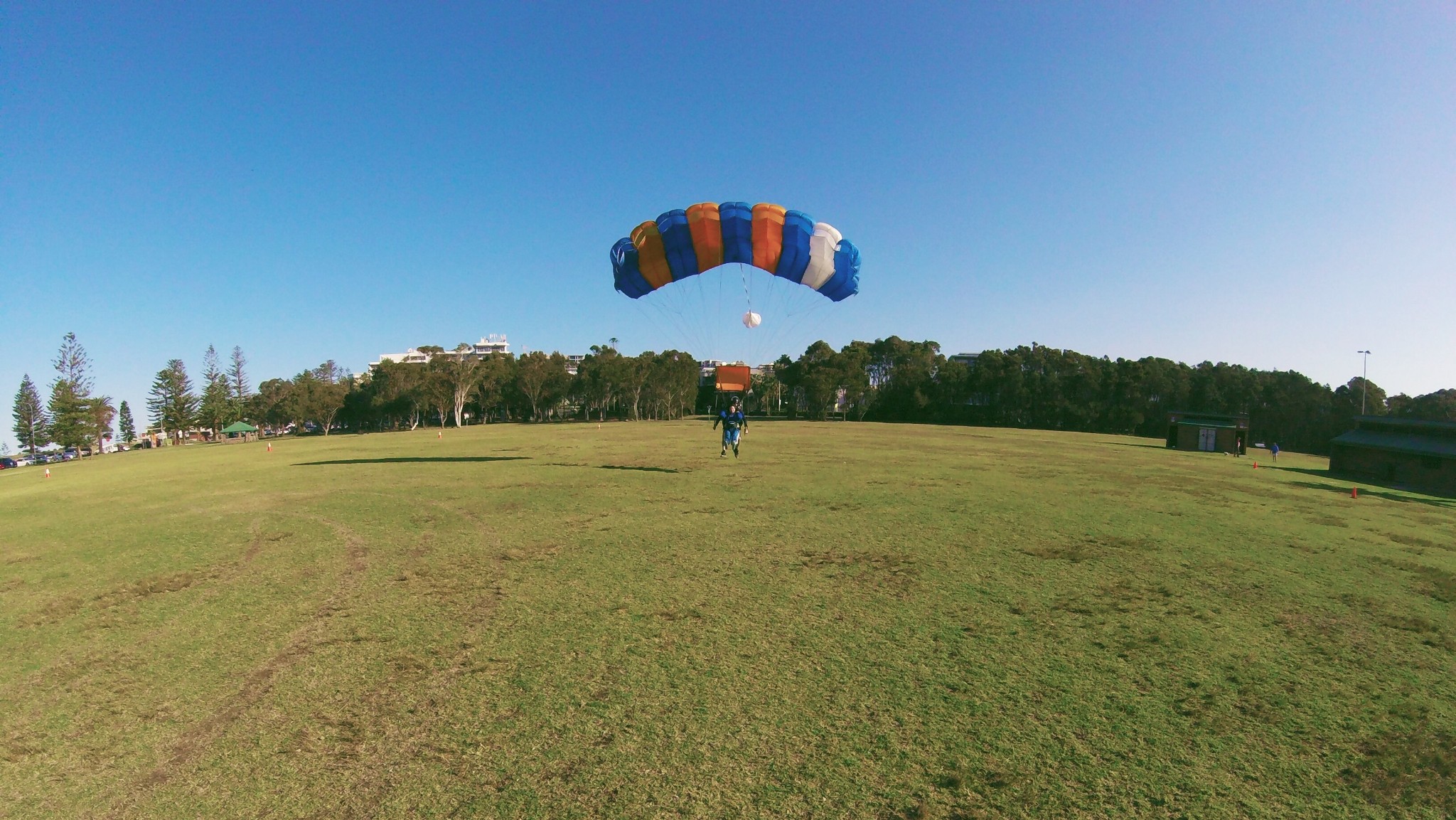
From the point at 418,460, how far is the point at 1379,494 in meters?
34.6

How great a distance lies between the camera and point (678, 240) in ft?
54.4

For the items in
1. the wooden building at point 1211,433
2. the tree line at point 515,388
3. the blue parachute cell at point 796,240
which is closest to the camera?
the blue parachute cell at point 796,240

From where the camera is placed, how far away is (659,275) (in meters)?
17.4

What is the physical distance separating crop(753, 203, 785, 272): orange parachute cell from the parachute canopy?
0.06 feet

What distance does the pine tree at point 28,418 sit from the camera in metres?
71.1

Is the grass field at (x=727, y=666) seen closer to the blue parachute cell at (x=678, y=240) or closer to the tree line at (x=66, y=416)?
the blue parachute cell at (x=678, y=240)

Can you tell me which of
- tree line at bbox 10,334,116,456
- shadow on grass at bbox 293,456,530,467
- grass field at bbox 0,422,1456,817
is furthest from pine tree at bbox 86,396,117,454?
grass field at bbox 0,422,1456,817

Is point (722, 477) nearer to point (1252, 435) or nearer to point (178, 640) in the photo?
point (178, 640)

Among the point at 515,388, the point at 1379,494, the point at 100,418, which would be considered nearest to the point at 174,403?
the point at 100,418

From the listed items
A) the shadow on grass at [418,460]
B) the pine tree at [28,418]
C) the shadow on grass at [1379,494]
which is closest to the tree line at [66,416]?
the pine tree at [28,418]

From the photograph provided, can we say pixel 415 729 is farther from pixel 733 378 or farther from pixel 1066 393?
pixel 1066 393

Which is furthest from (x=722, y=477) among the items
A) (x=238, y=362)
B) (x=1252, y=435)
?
(x=238, y=362)

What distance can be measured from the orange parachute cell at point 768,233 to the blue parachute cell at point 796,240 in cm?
14

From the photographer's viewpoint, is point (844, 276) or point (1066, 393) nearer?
point (844, 276)
